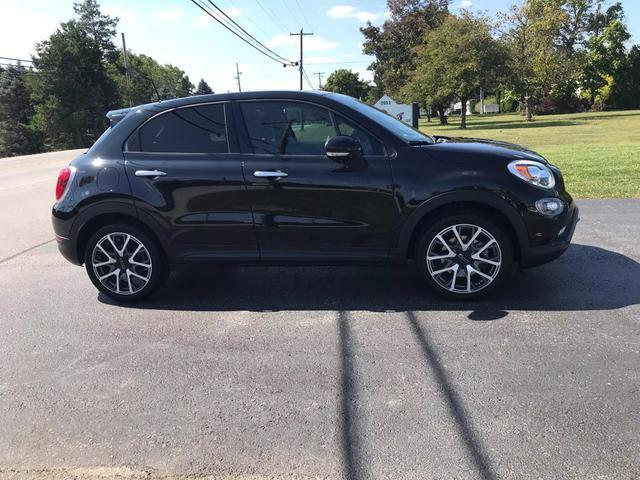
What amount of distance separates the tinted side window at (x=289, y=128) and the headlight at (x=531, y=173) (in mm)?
1516

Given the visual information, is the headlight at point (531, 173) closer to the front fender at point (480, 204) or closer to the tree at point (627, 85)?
the front fender at point (480, 204)

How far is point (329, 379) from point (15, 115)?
81.9m

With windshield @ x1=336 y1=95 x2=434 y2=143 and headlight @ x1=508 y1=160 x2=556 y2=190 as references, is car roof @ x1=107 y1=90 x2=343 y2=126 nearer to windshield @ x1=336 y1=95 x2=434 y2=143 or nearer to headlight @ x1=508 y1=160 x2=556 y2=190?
windshield @ x1=336 y1=95 x2=434 y2=143

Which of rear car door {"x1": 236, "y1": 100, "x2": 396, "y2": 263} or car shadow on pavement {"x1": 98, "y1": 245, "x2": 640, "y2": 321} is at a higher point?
rear car door {"x1": 236, "y1": 100, "x2": 396, "y2": 263}

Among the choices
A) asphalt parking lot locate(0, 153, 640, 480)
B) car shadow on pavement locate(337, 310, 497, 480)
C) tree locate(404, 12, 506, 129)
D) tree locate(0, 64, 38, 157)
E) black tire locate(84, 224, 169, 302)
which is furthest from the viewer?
tree locate(0, 64, 38, 157)

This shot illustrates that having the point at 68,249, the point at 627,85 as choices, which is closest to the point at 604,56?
the point at 627,85

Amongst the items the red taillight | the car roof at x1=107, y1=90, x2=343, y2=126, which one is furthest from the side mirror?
the red taillight

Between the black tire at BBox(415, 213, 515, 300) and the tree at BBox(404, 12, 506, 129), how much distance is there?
3834cm

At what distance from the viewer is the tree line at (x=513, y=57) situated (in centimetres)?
4109

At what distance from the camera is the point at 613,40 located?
68375mm

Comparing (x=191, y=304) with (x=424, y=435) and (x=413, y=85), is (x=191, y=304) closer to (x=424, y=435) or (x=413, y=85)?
(x=424, y=435)

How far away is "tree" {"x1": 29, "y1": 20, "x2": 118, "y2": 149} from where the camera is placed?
63.0 m

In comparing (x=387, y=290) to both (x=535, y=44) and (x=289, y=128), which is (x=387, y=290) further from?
(x=535, y=44)

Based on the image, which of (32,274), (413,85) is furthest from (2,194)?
(413,85)
